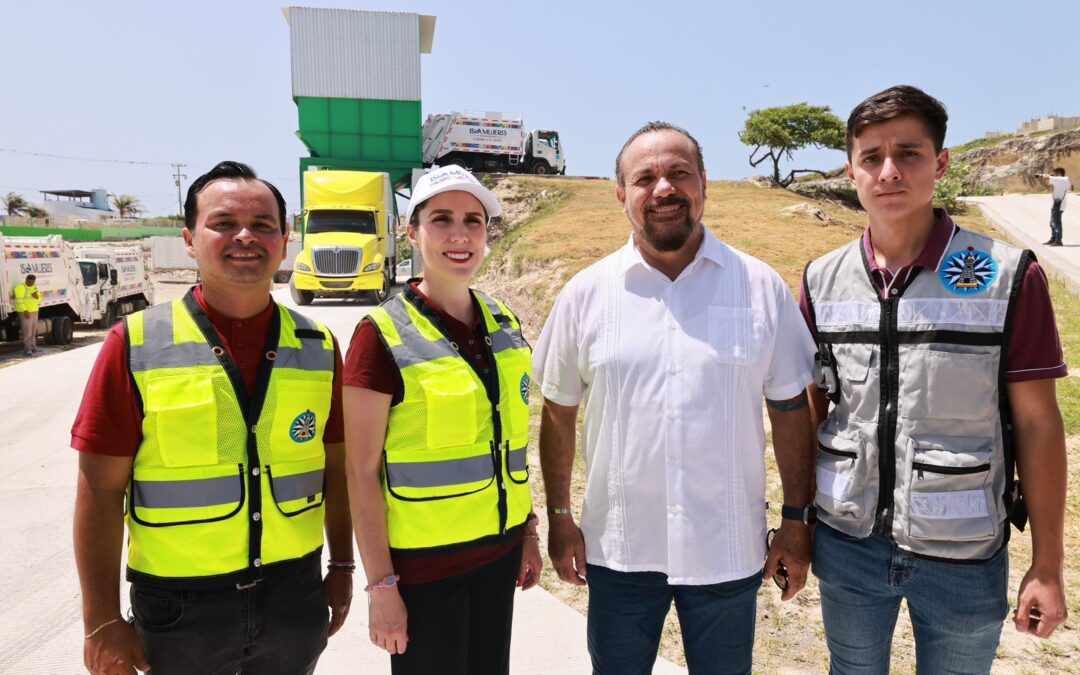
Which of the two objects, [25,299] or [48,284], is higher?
[48,284]

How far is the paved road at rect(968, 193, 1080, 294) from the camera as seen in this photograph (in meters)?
13.6

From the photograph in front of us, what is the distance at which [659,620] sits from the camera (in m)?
2.30

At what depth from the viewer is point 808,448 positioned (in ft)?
7.47

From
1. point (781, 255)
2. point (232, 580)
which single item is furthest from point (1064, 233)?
point (232, 580)

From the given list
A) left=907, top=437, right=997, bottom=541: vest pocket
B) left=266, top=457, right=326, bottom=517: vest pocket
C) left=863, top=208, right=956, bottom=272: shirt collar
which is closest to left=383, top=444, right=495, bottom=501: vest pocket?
left=266, top=457, right=326, bottom=517: vest pocket

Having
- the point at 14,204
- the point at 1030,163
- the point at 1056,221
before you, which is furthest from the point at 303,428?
the point at 14,204

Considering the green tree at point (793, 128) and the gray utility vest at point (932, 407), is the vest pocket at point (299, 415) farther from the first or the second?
the green tree at point (793, 128)

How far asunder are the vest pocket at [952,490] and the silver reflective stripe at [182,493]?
2.09 metres

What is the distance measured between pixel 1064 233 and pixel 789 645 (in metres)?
20.4

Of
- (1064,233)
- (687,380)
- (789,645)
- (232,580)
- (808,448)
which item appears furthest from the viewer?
(1064,233)

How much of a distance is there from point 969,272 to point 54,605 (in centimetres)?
494

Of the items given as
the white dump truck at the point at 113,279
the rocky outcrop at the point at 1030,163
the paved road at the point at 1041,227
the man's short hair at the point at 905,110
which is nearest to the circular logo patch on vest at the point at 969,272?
the man's short hair at the point at 905,110

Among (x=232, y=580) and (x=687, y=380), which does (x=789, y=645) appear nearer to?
(x=687, y=380)

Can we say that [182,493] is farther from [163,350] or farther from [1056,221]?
[1056,221]
